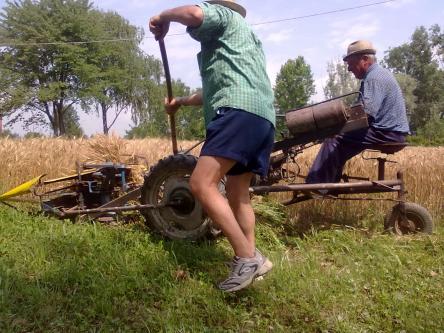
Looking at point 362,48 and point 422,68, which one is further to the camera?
point 422,68

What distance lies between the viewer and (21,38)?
44688 millimetres

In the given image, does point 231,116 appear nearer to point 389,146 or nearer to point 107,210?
point 107,210

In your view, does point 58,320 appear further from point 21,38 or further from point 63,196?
point 21,38

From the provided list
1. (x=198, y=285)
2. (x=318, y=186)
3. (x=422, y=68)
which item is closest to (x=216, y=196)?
(x=198, y=285)

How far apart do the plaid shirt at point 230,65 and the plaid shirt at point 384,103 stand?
1907 mm

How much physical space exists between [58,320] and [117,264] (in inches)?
32.2

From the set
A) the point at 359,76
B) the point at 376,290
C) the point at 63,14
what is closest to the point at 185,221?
the point at 376,290

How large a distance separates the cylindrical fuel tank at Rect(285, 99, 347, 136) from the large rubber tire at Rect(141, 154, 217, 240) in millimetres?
1032

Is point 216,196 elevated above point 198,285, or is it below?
above

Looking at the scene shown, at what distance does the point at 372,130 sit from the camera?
462cm

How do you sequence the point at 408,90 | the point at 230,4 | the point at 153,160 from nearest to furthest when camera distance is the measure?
the point at 230,4
the point at 153,160
the point at 408,90

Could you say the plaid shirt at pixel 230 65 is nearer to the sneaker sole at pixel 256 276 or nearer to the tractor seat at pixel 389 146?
the sneaker sole at pixel 256 276

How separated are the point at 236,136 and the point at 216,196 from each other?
42 centimetres

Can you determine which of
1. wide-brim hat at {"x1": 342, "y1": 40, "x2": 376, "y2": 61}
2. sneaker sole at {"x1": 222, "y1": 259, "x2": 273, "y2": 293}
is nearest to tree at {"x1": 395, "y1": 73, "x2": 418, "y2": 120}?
wide-brim hat at {"x1": 342, "y1": 40, "x2": 376, "y2": 61}
